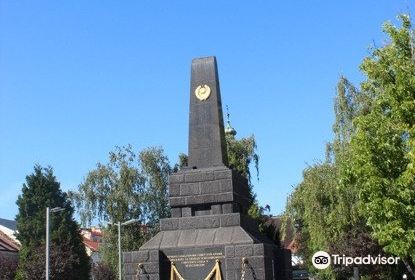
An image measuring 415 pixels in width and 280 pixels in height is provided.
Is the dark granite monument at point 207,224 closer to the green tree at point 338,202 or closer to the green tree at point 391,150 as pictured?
the green tree at point 391,150

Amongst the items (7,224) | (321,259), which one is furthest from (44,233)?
(321,259)

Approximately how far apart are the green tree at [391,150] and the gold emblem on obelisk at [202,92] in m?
4.37

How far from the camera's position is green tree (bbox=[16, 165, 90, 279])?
3897 cm

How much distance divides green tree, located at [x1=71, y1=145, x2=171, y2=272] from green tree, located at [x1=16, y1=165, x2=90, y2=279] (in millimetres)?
1501

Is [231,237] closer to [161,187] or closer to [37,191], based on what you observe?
[161,187]

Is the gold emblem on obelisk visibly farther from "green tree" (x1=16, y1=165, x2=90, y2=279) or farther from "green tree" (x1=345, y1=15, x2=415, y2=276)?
"green tree" (x1=16, y1=165, x2=90, y2=279)

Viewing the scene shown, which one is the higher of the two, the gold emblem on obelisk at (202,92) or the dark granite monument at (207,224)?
the gold emblem on obelisk at (202,92)

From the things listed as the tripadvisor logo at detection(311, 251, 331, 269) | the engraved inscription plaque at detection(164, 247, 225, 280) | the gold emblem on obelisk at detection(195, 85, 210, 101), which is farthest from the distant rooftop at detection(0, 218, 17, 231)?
the tripadvisor logo at detection(311, 251, 331, 269)

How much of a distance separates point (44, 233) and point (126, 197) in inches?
234

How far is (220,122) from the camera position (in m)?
17.9

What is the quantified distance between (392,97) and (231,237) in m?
5.66

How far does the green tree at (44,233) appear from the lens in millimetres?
38969

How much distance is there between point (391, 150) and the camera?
1720 cm

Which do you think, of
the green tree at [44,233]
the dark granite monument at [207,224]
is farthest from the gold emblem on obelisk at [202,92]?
the green tree at [44,233]
